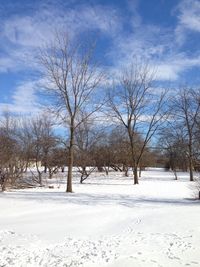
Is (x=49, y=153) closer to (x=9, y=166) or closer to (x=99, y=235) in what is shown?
(x=9, y=166)

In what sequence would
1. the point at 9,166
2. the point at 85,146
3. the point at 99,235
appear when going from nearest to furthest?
the point at 99,235 < the point at 9,166 < the point at 85,146

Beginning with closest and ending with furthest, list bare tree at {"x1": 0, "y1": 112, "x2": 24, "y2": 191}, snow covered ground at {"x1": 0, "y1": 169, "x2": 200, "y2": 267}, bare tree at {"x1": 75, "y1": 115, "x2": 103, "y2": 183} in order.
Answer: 1. snow covered ground at {"x1": 0, "y1": 169, "x2": 200, "y2": 267}
2. bare tree at {"x1": 0, "y1": 112, "x2": 24, "y2": 191}
3. bare tree at {"x1": 75, "y1": 115, "x2": 103, "y2": 183}

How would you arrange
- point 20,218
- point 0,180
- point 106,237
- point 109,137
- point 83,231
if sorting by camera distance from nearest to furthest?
point 106,237 → point 83,231 → point 20,218 → point 0,180 → point 109,137

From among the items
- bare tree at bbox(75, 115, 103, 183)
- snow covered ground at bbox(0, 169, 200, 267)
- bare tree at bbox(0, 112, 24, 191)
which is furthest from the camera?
bare tree at bbox(75, 115, 103, 183)

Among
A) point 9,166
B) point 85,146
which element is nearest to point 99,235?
point 9,166

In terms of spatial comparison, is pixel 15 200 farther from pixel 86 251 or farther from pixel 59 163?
pixel 59 163

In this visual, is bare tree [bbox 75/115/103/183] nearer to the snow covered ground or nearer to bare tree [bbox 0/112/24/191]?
bare tree [bbox 0/112/24/191]

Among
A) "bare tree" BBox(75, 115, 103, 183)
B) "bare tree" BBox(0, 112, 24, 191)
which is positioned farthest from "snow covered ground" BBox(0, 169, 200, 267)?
"bare tree" BBox(75, 115, 103, 183)

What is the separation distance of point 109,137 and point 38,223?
4043 centimetres

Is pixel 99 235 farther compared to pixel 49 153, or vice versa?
pixel 49 153

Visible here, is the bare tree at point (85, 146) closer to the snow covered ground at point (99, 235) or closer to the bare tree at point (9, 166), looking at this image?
the bare tree at point (9, 166)

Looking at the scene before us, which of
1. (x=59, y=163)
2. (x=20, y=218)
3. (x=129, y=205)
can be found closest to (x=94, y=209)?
(x=129, y=205)

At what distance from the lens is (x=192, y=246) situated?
8.59 meters

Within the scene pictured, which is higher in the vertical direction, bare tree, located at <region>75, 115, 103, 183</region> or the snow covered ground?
bare tree, located at <region>75, 115, 103, 183</region>
